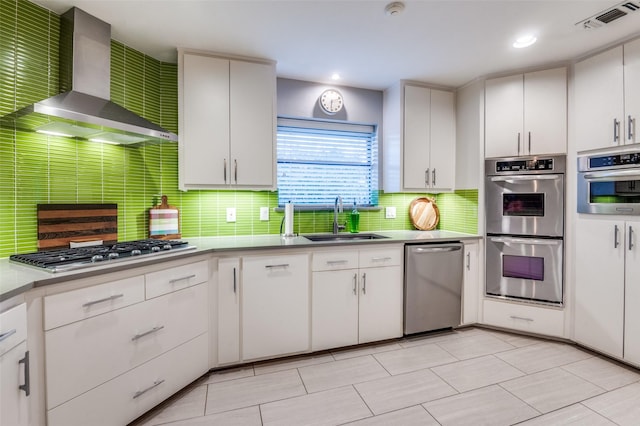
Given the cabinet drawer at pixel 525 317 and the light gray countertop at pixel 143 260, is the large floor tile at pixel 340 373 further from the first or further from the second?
the cabinet drawer at pixel 525 317

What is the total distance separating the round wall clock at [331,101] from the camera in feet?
9.93

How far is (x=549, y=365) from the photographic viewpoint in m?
2.29

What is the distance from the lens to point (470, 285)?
2908mm

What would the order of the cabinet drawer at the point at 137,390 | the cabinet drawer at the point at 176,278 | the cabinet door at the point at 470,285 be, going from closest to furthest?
the cabinet drawer at the point at 137,390, the cabinet drawer at the point at 176,278, the cabinet door at the point at 470,285

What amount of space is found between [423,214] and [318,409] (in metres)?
2.30

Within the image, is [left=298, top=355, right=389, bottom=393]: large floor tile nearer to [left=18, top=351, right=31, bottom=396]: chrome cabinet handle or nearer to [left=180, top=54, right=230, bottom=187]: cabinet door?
[left=18, top=351, right=31, bottom=396]: chrome cabinet handle

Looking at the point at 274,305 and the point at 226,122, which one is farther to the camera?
the point at 226,122

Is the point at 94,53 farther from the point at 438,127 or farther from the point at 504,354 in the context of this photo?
the point at 504,354

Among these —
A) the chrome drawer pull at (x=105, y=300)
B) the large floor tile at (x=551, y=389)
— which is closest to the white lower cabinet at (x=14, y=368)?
the chrome drawer pull at (x=105, y=300)

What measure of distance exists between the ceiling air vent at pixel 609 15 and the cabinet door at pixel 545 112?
1.93ft

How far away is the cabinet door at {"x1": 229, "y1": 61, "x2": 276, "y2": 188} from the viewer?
2.48m

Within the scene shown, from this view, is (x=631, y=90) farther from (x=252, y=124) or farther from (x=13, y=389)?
(x=13, y=389)

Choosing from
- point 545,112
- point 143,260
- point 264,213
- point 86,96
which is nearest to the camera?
point 143,260

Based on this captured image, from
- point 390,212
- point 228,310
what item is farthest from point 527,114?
point 228,310
